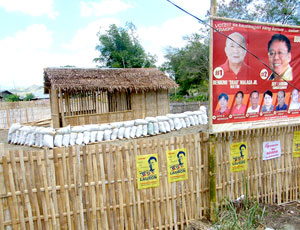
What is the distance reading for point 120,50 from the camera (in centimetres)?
3859

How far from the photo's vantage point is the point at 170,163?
3613 millimetres

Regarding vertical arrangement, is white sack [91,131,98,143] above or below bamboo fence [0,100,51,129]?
below

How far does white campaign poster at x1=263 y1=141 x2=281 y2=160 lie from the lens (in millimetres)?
4324

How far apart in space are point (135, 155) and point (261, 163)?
8.60 ft

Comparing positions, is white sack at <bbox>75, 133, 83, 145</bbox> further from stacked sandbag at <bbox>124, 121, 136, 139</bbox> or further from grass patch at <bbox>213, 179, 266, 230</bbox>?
grass patch at <bbox>213, 179, 266, 230</bbox>

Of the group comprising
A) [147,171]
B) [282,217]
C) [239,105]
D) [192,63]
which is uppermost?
[192,63]

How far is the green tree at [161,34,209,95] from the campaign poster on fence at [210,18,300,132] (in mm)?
23862

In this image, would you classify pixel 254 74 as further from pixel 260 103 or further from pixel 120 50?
pixel 120 50

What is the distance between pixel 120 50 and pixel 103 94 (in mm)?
27588

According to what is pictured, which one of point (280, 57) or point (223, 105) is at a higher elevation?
point (280, 57)

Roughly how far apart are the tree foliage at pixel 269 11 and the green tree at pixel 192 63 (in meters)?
5.61

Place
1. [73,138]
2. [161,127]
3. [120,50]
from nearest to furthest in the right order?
1. [73,138]
2. [161,127]
3. [120,50]

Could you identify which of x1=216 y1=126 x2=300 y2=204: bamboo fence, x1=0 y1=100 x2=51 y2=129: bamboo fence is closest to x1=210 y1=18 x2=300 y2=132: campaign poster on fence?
x1=216 y1=126 x2=300 y2=204: bamboo fence

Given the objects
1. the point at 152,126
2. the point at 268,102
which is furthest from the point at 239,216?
the point at 152,126
